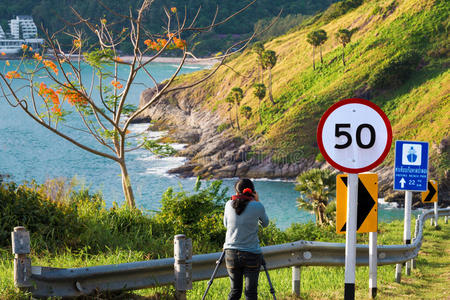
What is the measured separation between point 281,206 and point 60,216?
186 feet

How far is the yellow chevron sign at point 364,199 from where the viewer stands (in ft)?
23.9

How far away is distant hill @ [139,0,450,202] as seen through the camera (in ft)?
253

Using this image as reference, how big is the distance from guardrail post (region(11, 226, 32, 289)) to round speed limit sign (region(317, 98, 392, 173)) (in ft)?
9.05

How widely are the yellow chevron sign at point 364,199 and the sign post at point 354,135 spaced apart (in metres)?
1.56

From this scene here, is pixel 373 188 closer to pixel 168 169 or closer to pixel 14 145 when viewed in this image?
pixel 168 169

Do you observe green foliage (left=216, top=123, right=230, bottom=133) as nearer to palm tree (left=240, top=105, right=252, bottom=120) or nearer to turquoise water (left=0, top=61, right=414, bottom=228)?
palm tree (left=240, top=105, right=252, bottom=120)

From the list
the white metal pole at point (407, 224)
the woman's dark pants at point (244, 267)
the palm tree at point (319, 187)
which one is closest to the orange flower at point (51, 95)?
the white metal pole at point (407, 224)

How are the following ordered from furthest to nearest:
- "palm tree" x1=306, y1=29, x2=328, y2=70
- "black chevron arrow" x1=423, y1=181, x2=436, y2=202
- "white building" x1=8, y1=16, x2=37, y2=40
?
"white building" x1=8, y1=16, x2=37, y2=40 → "palm tree" x1=306, y1=29, x2=328, y2=70 → "black chevron arrow" x1=423, y1=181, x2=436, y2=202

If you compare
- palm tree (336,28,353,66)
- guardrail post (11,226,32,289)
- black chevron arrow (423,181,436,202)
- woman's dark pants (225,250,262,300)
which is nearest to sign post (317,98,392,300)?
woman's dark pants (225,250,262,300)

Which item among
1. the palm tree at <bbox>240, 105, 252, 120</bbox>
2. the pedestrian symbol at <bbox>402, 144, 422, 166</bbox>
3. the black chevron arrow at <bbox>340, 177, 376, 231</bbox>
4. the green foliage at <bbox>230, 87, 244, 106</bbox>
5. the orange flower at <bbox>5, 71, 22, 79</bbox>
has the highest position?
the green foliage at <bbox>230, 87, 244, 106</bbox>

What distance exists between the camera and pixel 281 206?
214 feet

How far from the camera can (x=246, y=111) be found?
93688 millimetres

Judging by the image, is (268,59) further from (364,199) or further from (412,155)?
(364,199)

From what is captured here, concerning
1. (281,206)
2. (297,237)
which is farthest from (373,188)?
(281,206)
